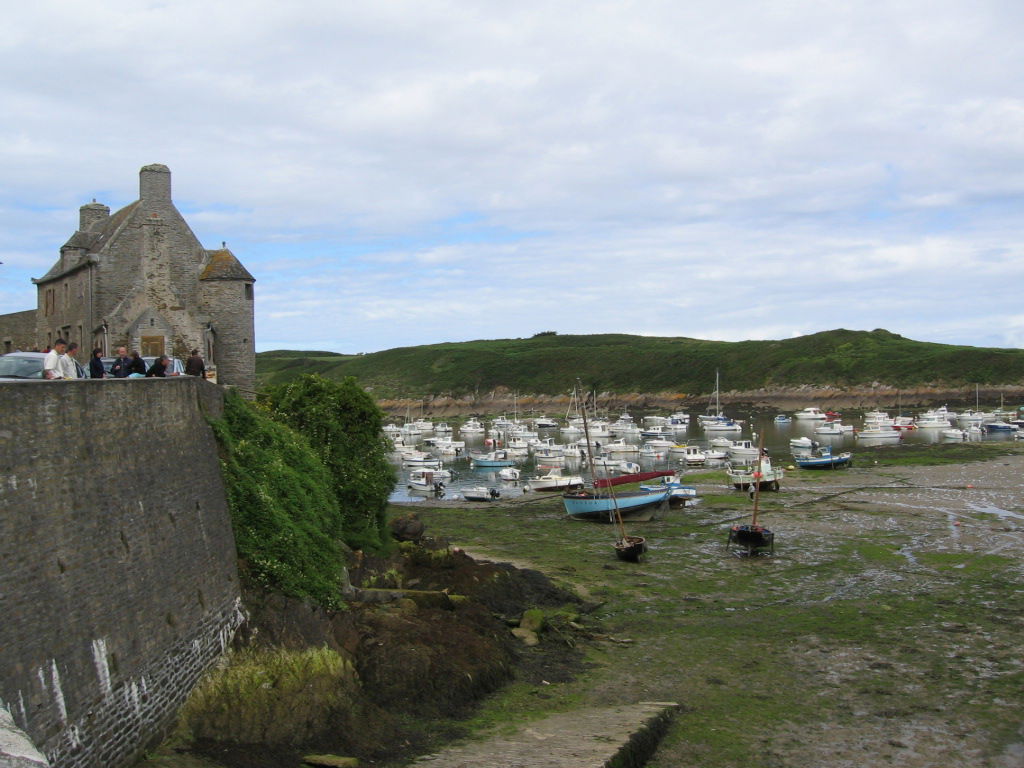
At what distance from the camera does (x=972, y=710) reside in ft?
69.1

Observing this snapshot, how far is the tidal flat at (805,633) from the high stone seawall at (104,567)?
6.82 m

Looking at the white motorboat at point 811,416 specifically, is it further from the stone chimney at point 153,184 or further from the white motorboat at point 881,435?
the stone chimney at point 153,184

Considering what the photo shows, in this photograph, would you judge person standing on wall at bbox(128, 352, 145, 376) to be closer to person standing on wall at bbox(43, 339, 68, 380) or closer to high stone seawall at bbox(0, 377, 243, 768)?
person standing on wall at bbox(43, 339, 68, 380)

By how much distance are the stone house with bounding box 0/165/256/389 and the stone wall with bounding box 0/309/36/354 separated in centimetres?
277

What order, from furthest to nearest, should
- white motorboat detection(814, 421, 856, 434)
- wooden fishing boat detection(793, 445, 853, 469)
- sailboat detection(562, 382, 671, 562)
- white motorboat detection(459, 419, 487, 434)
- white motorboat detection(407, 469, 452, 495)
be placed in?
white motorboat detection(459, 419, 487, 434) → white motorboat detection(814, 421, 856, 434) → wooden fishing boat detection(793, 445, 853, 469) → white motorboat detection(407, 469, 452, 495) → sailboat detection(562, 382, 671, 562)

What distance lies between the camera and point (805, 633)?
89.5ft

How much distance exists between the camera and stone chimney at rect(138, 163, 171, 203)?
34.9m

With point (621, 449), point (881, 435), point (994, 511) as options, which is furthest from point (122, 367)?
point (881, 435)

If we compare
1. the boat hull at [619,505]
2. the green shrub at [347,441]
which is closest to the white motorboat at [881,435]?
the boat hull at [619,505]

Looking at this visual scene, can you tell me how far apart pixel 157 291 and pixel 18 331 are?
869 cm

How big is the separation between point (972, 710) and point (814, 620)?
7.66m

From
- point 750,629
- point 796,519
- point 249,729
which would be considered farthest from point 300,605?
A: point 796,519

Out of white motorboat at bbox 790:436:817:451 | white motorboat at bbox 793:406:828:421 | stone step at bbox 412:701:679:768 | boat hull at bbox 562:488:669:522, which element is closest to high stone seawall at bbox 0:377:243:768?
stone step at bbox 412:701:679:768

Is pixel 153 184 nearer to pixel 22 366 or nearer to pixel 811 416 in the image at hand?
pixel 22 366
